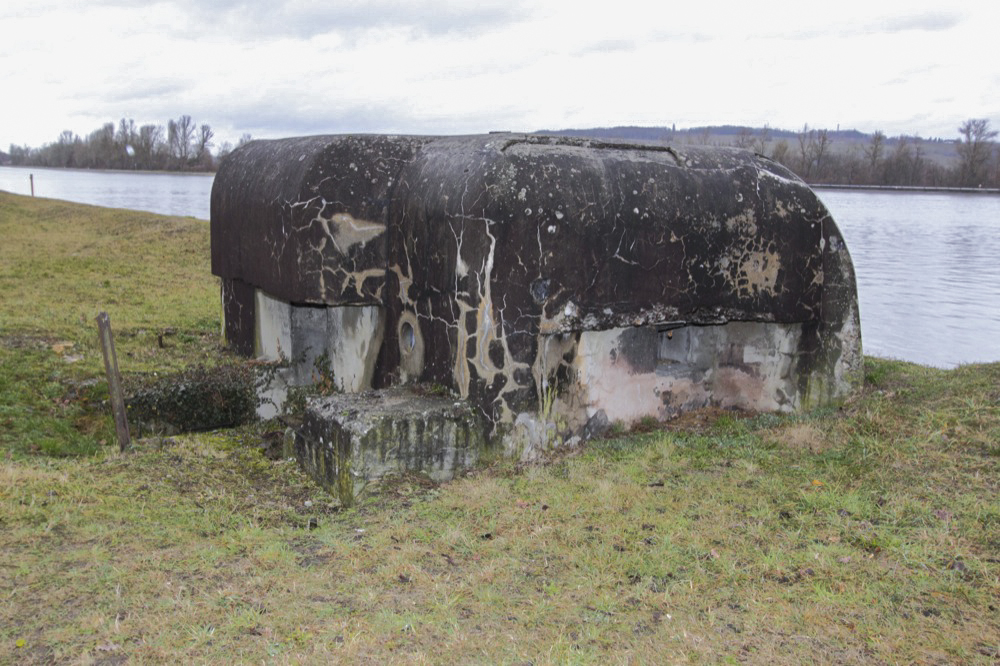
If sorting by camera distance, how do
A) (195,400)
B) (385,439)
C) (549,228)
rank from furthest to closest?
(195,400)
(549,228)
(385,439)

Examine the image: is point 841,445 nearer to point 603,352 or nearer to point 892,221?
point 603,352

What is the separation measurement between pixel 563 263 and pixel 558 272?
78 mm

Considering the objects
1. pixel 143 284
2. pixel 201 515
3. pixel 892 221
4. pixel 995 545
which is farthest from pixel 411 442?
pixel 892 221

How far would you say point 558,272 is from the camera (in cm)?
643

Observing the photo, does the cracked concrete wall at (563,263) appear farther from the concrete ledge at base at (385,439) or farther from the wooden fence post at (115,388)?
the wooden fence post at (115,388)

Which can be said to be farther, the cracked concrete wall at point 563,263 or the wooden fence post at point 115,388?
the wooden fence post at point 115,388

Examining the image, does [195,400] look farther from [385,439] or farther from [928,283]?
[928,283]

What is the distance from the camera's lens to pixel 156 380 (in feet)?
27.8

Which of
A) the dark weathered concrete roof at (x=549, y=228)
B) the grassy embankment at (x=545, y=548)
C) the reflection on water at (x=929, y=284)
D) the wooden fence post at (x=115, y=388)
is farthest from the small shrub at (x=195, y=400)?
the reflection on water at (x=929, y=284)

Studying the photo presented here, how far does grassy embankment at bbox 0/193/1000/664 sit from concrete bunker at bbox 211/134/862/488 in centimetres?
50

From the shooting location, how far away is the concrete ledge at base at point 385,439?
19.8ft

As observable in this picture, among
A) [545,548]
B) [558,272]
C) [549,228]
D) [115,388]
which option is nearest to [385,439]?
[545,548]

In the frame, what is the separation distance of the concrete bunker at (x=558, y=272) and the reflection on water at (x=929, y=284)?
94.5 inches

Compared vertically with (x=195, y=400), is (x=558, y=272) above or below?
above
